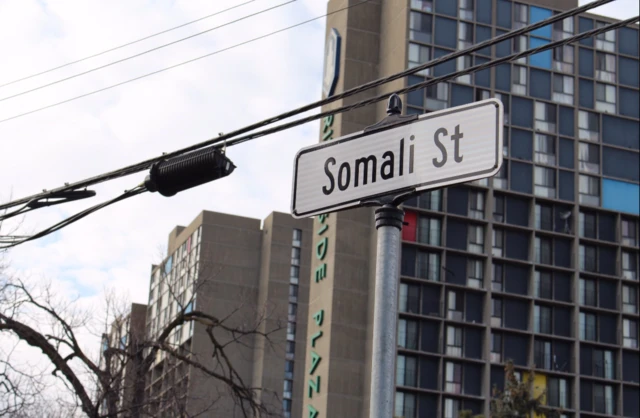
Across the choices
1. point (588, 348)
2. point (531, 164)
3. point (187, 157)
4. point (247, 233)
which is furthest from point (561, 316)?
point (187, 157)

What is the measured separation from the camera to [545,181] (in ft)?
189

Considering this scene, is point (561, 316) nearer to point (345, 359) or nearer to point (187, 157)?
point (345, 359)

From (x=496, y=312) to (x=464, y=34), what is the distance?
14758 millimetres

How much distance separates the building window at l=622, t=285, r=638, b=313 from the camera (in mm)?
57156

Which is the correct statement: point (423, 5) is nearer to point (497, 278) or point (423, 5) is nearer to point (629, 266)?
point (497, 278)

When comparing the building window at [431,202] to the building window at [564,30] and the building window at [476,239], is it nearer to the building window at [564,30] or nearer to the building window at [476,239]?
the building window at [476,239]

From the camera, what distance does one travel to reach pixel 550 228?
57.3 metres

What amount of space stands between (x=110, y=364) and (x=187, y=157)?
18.0m

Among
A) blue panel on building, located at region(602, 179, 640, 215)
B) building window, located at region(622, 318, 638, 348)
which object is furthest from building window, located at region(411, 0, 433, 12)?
building window, located at region(622, 318, 638, 348)

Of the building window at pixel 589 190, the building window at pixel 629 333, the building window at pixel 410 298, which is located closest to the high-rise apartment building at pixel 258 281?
the building window at pixel 410 298

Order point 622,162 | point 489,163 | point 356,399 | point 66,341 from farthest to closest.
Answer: point 622,162, point 356,399, point 66,341, point 489,163

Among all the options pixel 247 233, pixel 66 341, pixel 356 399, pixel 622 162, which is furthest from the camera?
pixel 247 233

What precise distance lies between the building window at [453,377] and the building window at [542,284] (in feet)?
19.5

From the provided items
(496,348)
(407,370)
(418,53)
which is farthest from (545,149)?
(407,370)
